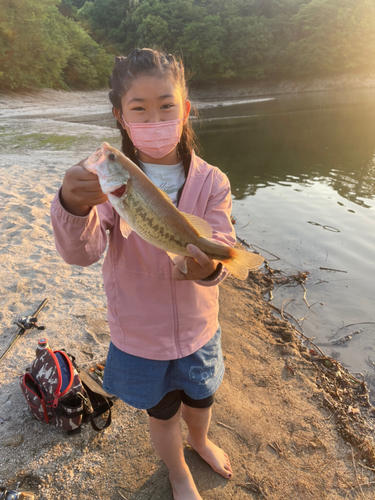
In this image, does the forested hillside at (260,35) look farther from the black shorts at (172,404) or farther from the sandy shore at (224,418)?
the black shorts at (172,404)

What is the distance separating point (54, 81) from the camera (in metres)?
41.7

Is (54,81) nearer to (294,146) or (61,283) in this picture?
(294,146)

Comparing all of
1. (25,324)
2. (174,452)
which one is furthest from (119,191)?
(25,324)

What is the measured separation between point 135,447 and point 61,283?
268 centimetres

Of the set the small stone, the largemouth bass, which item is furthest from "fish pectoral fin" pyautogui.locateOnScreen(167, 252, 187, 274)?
the small stone

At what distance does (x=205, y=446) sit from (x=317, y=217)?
7673 millimetres

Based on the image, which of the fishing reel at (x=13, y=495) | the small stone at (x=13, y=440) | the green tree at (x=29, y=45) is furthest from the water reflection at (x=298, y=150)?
the green tree at (x=29, y=45)

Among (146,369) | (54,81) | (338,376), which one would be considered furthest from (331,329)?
(54,81)

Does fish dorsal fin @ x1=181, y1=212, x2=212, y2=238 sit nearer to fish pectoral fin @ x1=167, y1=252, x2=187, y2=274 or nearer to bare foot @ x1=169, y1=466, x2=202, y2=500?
fish pectoral fin @ x1=167, y1=252, x2=187, y2=274

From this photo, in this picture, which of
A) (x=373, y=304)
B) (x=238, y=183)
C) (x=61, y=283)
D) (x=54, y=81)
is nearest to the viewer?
(x=61, y=283)

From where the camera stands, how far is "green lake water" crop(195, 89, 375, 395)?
511cm

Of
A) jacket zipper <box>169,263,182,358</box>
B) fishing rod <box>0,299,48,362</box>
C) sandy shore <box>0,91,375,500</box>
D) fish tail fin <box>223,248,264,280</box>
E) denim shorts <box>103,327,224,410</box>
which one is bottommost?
sandy shore <box>0,91,375,500</box>

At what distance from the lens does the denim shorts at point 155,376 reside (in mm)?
1994

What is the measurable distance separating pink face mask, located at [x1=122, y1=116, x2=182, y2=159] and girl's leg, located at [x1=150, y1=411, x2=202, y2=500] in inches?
70.9
